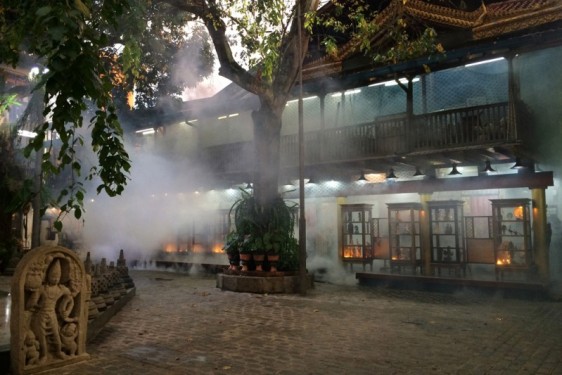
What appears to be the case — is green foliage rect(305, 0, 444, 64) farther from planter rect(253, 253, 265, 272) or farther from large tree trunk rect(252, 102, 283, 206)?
planter rect(253, 253, 265, 272)

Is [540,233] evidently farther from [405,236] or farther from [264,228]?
[264,228]

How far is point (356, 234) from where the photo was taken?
15930 mm

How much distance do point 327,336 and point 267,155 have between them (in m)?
6.83

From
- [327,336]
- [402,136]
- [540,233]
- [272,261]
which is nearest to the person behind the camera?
[327,336]

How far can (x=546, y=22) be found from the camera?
11.6 m

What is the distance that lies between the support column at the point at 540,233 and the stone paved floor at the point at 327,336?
1.96m

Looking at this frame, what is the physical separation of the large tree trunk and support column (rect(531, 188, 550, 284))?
7.42 metres

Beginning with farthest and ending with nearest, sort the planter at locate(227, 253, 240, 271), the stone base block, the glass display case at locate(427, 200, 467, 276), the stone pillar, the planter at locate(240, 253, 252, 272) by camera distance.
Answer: the glass display case at locate(427, 200, 467, 276)
the planter at locate(227, 253, 240, 271)
the planter at locate(240, 253, 252, 272)
the stone base block
the stone pillar

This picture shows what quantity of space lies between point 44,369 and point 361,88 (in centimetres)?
1447

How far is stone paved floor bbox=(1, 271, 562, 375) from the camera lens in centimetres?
532

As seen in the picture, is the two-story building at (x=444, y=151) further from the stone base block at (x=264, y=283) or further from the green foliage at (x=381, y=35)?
the stone base block at (x=264, y=283)

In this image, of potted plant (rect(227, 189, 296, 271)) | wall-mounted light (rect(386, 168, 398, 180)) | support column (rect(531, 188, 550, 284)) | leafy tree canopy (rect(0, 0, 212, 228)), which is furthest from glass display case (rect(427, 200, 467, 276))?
leafy tree canopy (rect(0, 0, 212, 228))

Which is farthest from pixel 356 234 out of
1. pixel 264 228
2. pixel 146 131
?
pixel 146 131

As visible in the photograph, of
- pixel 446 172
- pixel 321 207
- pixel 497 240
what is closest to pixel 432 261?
pixel 497 240
